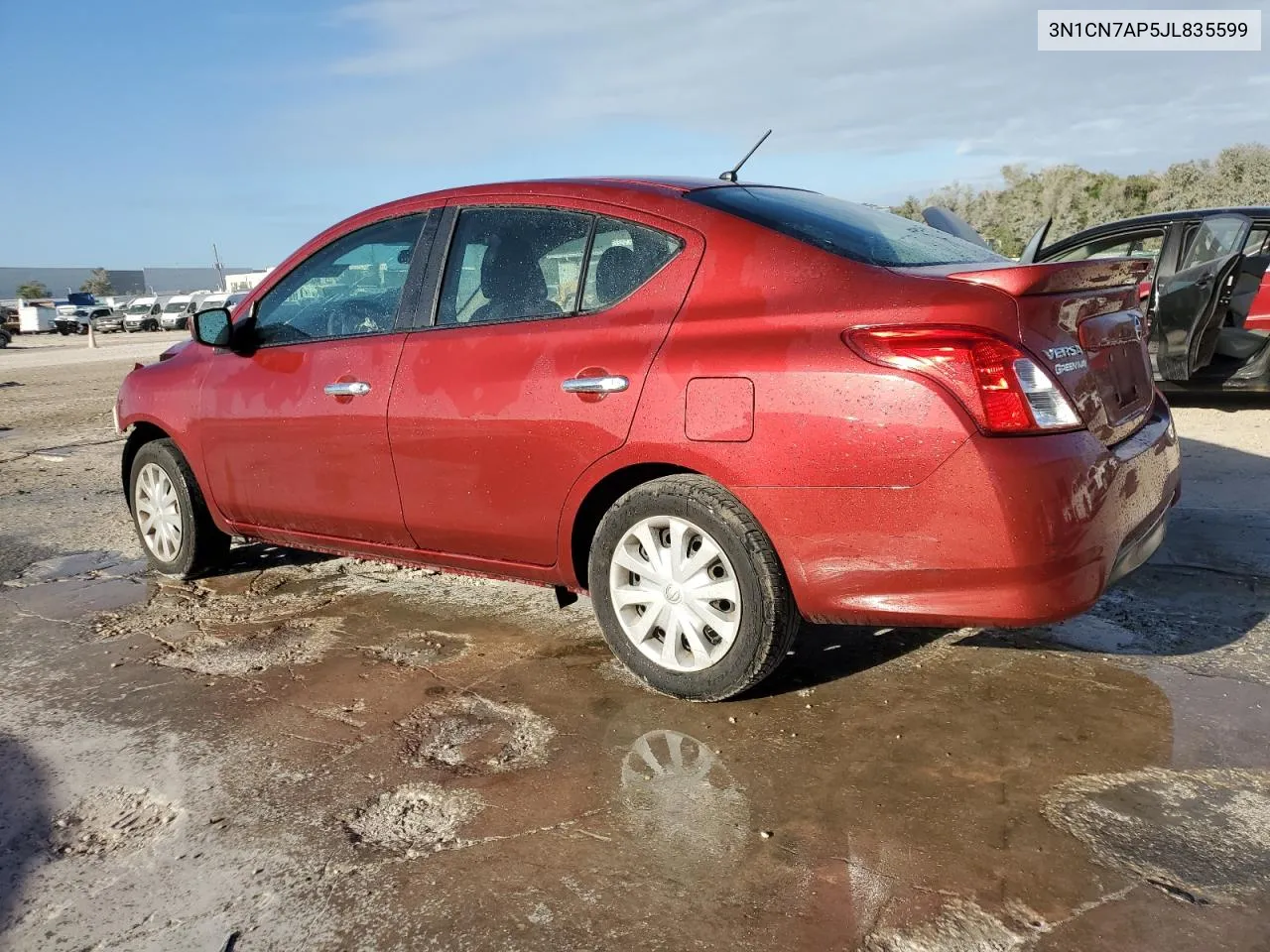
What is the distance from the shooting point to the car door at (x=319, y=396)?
13.2 ft

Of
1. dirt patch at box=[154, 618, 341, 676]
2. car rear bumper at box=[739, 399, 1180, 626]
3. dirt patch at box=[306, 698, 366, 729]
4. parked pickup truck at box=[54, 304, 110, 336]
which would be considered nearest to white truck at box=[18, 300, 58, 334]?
parked pickup truck at box=[54, 304, 110, 336]

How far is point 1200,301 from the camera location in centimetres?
738

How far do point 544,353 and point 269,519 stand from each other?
1.79 meters

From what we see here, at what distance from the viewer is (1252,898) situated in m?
2.21

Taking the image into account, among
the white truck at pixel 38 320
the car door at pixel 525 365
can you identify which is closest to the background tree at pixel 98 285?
the white truck at pixel 38 320

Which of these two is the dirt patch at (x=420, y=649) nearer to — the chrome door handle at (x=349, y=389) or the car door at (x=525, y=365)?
the car door at (x=525, y=365)

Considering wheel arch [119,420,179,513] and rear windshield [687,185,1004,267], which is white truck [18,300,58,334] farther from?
rear windshield [687,185,1004,267]

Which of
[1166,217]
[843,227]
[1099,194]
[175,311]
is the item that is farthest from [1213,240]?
[175,311]

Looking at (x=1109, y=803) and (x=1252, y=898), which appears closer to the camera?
(x=1252, y=898)

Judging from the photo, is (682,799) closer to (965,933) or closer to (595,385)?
(965,933)

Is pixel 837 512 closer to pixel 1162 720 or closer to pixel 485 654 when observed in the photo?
pixel 1162 720

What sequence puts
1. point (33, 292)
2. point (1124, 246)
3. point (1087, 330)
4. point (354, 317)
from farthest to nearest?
point (33, 292) → point (1124, 246) → point (354, 317) → point (1087, 330)

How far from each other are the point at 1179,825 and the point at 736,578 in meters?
1.31

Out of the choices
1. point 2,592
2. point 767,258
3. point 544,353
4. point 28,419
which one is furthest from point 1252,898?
point 28,419
